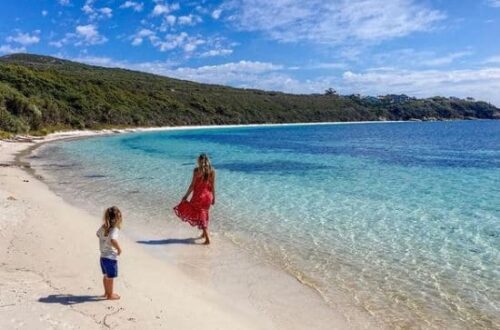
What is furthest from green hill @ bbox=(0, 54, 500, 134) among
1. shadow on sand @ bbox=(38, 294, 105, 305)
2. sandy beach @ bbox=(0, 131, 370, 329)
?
shadow on sand @ bbox=(38, 294, 105, 305)

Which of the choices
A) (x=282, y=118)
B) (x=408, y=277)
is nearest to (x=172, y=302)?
(x=408, y=277)

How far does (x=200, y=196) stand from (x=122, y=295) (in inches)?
150

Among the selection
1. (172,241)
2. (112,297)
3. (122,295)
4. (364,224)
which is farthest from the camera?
(364,224)

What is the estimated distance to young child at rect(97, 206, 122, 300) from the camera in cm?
661

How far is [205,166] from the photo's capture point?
1023 centimetres

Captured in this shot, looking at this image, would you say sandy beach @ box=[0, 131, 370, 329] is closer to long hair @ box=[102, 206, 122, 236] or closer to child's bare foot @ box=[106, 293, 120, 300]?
child's bare foot @ box=[106, 293, 120, 300]

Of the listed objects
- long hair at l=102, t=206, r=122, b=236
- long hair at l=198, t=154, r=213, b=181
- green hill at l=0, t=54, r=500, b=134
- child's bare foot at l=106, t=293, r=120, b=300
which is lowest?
child's bare foot at l=106, t=293, r=120, b=300

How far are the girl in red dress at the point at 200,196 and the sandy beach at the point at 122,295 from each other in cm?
130

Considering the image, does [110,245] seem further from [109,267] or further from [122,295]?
[122,295]

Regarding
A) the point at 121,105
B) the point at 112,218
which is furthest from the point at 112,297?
the point at 121,105

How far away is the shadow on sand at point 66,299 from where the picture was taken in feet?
21.5

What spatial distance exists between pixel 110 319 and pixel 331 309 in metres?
3.24

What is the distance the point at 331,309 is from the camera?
7312mm

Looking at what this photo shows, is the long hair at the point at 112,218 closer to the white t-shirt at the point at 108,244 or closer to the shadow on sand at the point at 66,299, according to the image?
the white t-shirt at the point at 108,244
